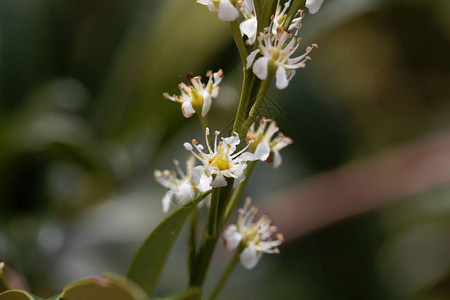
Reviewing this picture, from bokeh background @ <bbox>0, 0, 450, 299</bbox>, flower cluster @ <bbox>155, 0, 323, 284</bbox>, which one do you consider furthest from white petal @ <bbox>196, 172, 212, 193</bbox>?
bokeh background @ <bbox>0, 0, 450, 299</bbox>

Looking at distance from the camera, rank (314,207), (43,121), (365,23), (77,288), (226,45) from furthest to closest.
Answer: (365,23), (314,207), (226,45), (43,121), (77,288)

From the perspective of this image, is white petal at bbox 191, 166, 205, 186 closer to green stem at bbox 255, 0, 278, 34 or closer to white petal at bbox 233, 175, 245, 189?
white petal at bbox 233, 175, 245, 189

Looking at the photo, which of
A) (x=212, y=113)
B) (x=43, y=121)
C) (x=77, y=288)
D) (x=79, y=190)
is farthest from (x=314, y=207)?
(x=77, y=288)

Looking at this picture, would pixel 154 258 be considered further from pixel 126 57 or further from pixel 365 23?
pixel 365 23

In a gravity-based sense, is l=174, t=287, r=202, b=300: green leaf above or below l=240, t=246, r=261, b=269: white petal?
above

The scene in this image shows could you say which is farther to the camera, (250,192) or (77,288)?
(250,192)

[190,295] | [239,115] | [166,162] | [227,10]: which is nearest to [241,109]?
[239,115]
